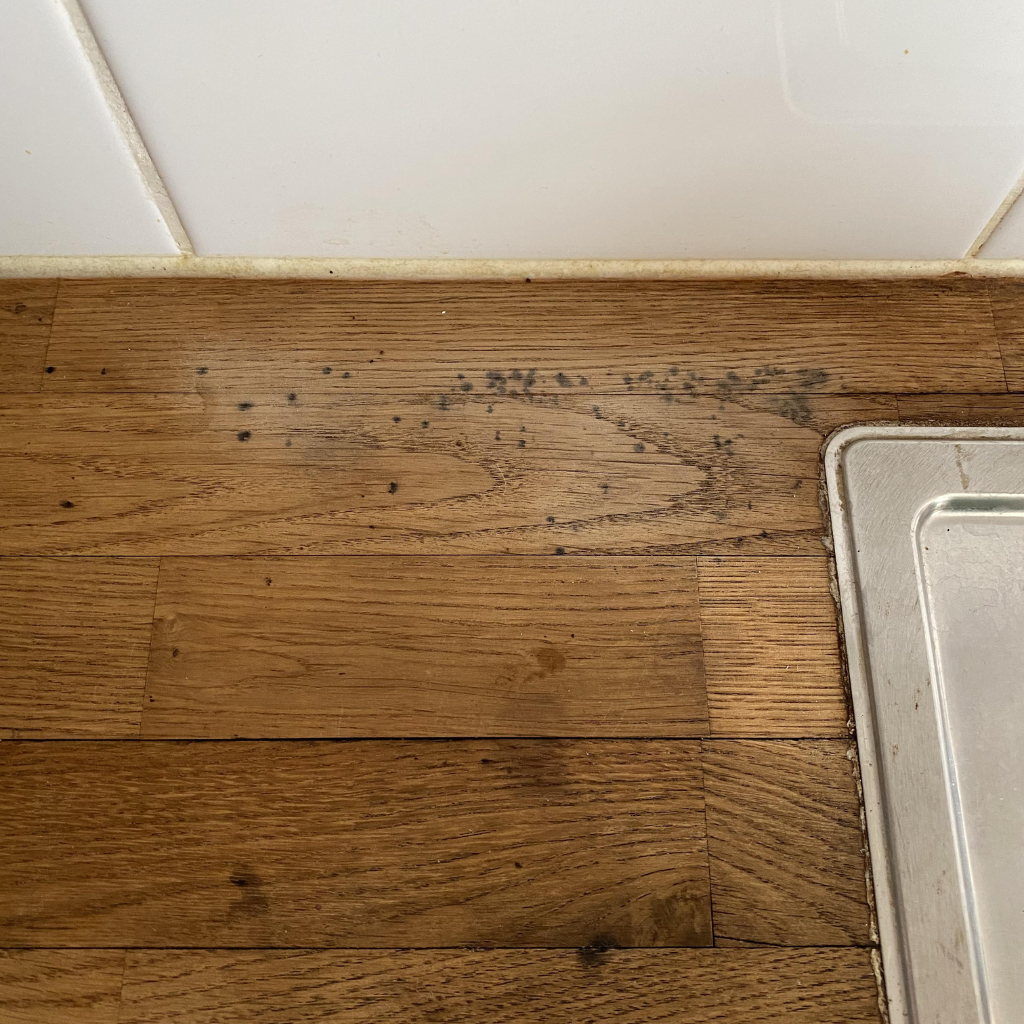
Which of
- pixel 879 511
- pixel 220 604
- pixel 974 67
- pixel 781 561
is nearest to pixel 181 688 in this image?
pixel 220 604

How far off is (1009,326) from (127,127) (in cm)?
89

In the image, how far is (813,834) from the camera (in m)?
0.67

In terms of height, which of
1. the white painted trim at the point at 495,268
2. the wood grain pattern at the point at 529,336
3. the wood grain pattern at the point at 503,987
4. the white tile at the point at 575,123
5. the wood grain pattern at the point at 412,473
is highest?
the white tile at the point at 575,123

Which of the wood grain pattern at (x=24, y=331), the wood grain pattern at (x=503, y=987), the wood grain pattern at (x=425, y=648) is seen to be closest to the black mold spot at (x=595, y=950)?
the wood grain pattern at (x=503, y=987)

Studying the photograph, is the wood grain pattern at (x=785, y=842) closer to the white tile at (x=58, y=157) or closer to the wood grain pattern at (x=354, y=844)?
the wood grain pattern at (x=354, y=844)

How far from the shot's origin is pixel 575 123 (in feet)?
2.34

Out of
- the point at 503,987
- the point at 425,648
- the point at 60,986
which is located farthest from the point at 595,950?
the point at 60,986

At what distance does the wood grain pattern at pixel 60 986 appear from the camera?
63 centimetres

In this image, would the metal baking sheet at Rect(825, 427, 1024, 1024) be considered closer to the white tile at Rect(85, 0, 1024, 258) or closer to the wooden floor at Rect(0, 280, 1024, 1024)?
the wooden floor at Rect(0, 280, 1024, 1024)

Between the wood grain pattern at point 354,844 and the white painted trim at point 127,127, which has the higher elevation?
the white painted trim at point 127,127

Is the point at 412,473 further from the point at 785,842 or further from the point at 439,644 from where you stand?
the point at 785,842

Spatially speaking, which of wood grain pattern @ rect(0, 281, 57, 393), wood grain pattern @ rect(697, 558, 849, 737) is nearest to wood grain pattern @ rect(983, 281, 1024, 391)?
wood grain pattern @ rect(697, 558, 849, 737)

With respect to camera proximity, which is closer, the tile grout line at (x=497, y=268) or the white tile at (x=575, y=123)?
the white tile at (x=575, y=123)

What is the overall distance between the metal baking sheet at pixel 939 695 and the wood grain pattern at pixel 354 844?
0.16m
